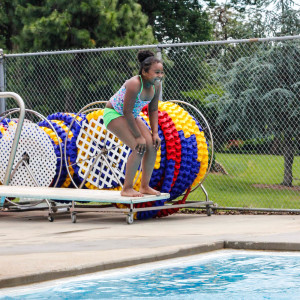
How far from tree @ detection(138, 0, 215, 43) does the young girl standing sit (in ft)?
78.3

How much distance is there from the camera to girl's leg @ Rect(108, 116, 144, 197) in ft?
26.9

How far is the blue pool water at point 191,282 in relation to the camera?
476 cm

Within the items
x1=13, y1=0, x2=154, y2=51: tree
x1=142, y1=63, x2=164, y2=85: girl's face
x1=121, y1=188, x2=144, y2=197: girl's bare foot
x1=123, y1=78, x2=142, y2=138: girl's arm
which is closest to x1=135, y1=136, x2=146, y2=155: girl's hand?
x1=123, y1=78, x2=142, y2=138: girl's arm

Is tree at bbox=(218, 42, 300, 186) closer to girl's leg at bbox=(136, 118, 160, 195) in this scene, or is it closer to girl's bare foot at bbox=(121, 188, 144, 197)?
girl's leg at bbox=(136, 118, 160, 195)

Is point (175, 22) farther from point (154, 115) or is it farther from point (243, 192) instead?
point (154, 115)

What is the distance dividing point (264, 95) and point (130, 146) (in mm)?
7540

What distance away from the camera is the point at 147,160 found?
328 inches

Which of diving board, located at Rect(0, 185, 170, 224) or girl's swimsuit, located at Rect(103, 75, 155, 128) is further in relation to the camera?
girl's swimsuit, located at Rect(103, 75, 155, 128)

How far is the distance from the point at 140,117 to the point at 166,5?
24.8m

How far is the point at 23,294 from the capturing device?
4.70 m

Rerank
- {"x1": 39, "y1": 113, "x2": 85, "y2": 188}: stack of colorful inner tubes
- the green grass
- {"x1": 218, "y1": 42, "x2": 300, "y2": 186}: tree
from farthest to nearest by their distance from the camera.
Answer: {"x1": 218, "y1": 42, "x2": 300, "y2": 186}: tree, the green grass, {"x1": 39, "y1": 113, "x2": 85, "y2": 188}: stack of colorful inner tubes

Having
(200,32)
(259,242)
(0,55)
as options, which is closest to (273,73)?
(0,55)

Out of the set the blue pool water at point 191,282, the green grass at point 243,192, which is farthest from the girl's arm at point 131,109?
the green grass at point 243,192

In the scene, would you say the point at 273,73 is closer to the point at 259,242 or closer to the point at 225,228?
the point at 225,228
